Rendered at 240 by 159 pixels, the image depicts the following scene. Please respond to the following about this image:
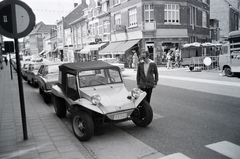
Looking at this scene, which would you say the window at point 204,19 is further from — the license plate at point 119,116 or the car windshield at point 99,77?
the license plate at point 119,116

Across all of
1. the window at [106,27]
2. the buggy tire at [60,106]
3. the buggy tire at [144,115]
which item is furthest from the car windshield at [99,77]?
the window at [106,27]

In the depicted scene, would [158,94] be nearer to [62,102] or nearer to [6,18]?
[62,102]

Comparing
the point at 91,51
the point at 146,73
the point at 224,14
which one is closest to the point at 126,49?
the point at 91,51

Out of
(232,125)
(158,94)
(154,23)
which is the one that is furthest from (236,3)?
(232,125)

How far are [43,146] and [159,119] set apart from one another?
10.2 ft

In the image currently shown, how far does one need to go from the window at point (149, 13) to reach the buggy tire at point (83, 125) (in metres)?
22.3

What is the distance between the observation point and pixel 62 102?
21.8ft

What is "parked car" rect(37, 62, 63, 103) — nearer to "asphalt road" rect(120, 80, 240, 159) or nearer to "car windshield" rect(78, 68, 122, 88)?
"car windshield" rect(78, 68, 122, 88)

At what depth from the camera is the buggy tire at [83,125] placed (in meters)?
4.61

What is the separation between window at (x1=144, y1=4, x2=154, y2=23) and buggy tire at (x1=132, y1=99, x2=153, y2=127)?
21.5 m

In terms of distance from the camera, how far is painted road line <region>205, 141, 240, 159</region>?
393 centimetres

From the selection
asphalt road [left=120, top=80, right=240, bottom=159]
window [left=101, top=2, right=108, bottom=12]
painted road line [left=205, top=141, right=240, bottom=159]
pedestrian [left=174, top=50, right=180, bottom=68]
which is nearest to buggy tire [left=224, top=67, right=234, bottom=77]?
asphalt road [left=120, top=80, right=240, bottom=159]

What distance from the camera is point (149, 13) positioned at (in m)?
25.4

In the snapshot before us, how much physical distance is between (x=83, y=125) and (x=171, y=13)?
930 inches
